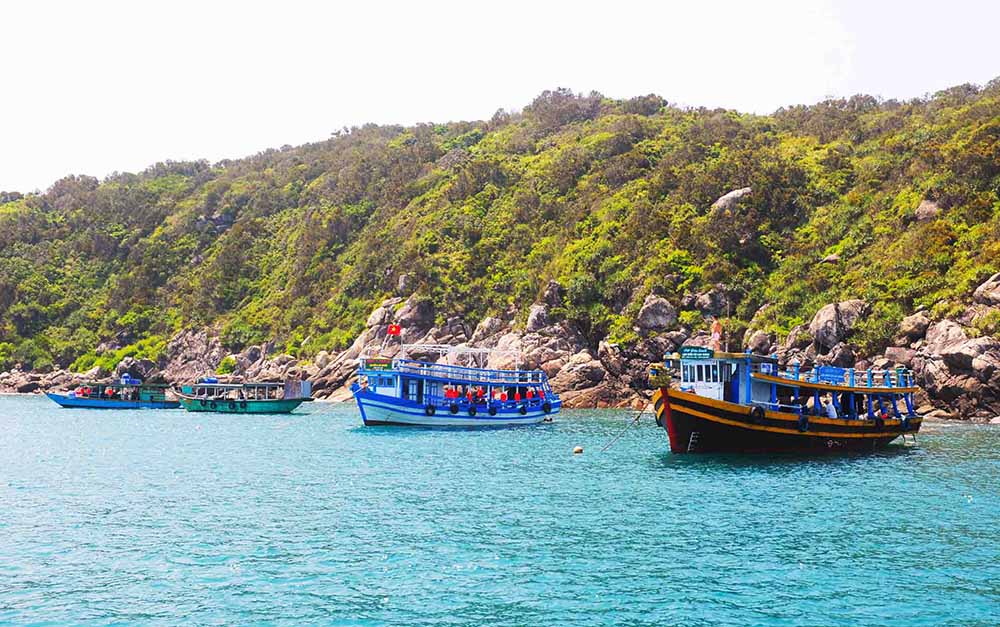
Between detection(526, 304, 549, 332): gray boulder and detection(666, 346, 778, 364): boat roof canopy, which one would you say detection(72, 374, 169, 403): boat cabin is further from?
detection(666, 346, 778, 364): boat roof canopy

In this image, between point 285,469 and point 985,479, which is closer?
point 985,479

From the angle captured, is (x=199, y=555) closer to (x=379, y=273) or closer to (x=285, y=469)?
(x=285, y=469)

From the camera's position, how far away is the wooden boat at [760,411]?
40.2 metres

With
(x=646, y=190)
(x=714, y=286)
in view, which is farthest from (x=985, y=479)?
(x=646, y=190)

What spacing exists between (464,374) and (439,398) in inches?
111

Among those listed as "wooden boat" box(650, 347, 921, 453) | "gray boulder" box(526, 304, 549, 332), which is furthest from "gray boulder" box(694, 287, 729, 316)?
"wooden boat" box(650, 347, 921, 453)

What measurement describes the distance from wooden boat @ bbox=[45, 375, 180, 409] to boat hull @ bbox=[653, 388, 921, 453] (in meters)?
61.2

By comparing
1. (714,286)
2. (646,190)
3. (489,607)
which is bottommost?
(489,607)

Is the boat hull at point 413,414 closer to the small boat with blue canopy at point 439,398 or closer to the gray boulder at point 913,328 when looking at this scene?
the small boat with blue canopy at point 439,398

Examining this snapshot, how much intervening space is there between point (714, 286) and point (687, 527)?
60.6 metres

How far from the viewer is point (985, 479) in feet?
114

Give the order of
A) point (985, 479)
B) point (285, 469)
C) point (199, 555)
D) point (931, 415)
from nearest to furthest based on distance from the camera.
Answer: point (199, 555) < point (985, 479) < point (285, 469) < point (931, 415)

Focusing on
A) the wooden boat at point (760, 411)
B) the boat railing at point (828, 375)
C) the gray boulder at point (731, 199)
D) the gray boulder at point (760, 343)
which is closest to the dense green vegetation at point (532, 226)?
the gray boulder at point (731, 199)

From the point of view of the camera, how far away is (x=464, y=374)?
62.2 m
